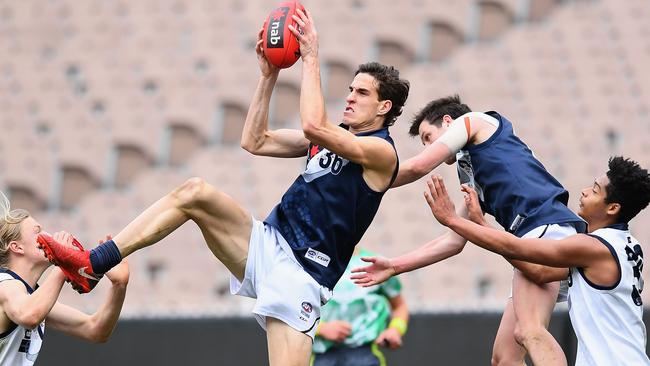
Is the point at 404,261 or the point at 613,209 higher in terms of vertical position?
the point at 613,209

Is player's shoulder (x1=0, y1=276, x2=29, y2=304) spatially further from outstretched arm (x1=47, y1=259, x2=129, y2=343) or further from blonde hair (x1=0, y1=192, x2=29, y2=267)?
outstretched arm (x1=47, y1=259, x2=129, y2=343)

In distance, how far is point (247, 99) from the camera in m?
14.8

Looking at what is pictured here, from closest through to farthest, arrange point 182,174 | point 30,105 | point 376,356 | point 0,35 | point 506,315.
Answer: point 506,315
point 376,356
point 182,174
point 30,105
point 0,35

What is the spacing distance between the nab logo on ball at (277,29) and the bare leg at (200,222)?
90 centimetres

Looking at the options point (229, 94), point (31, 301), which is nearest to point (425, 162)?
point (31, 301)

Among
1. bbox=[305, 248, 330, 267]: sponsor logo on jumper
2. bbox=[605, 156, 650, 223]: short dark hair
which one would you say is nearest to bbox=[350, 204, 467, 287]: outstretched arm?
bbox=[305, 248, 330, 267]: sponsor logo on jumper

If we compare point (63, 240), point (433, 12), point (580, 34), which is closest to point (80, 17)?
point (433, 12)

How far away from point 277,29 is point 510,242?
1.74 meters

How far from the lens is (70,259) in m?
5.07

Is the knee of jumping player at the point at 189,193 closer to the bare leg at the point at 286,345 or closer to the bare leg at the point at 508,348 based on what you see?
the bare leg at the point at 286,345

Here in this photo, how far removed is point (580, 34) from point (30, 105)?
8.26 m

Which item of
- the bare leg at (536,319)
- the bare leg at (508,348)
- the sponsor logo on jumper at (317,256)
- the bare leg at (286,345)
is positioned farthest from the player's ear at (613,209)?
the bare leg at (286,345)

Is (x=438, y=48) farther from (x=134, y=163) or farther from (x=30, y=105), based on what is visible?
(x=30, y=105)

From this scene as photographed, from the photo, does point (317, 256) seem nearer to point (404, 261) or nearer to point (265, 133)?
point (404, 261)
